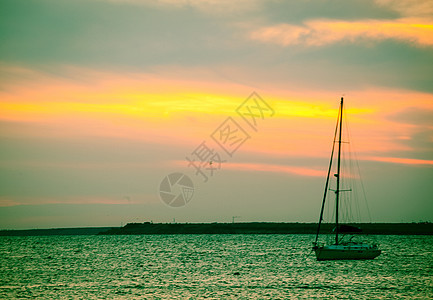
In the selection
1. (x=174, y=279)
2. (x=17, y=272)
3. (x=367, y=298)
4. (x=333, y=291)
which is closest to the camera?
(x=367, y=298)

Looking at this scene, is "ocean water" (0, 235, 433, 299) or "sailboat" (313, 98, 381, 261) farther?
"sailboat" (313, 98, 381, 261)

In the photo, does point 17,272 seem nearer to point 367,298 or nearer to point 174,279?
point 174,279

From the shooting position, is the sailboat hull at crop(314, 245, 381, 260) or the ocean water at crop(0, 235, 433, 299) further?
the sailboat hull at crop(314, 245, 381, 260)

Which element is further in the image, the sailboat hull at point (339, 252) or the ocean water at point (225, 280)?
the sailboat hull at point (339, 252)

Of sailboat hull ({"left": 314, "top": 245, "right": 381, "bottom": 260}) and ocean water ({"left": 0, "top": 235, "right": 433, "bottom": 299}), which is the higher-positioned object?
sailboat hull ({"left": 314, "top": 245, "right": 381, "bottom": 260})

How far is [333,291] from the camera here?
2030 inches

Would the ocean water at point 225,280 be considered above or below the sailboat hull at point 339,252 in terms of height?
below

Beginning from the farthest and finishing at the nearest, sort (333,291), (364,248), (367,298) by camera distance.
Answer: (364,248) → (333,291) → (367,298)

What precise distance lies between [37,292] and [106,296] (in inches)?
312

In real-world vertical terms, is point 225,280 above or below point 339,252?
below

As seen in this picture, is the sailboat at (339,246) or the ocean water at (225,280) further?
the sailboat at (339,246)

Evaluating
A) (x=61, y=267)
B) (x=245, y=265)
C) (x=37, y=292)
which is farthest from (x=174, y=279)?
(x=61, y=267)

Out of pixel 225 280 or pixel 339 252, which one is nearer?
pixel 225 280

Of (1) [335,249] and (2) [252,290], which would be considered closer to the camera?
(2) [252,290]
